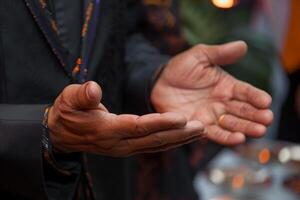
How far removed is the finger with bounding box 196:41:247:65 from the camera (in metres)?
0.89

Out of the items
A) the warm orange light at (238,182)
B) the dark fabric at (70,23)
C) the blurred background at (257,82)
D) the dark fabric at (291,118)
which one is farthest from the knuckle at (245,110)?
the dark fabric at (291,118)

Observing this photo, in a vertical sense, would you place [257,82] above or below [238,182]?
above

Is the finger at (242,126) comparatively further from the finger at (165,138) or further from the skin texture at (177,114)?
the finger at (165,138)

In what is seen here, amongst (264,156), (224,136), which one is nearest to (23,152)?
(224,136)

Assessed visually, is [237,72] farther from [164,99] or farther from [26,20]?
[26,20]

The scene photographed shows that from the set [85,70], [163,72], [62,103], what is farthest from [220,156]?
[62,103]

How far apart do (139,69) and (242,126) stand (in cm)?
24

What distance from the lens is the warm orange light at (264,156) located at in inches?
69.6

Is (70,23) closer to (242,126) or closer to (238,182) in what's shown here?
(242,126)

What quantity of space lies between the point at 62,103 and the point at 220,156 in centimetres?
124

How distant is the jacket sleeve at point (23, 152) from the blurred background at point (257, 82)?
659 millimetres

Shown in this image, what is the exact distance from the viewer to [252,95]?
0.88 metres

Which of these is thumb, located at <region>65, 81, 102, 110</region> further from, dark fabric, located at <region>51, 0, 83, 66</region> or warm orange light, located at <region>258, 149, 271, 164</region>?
warm orange light, located at <region>258, 149, 271, 164</region>

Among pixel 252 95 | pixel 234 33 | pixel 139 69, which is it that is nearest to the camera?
pixel 252 95
